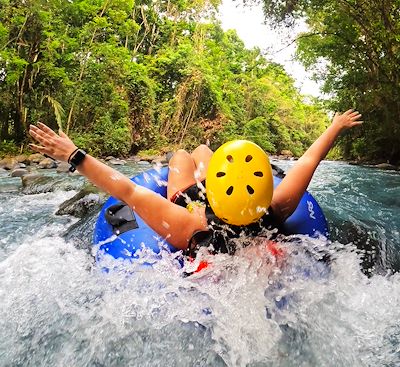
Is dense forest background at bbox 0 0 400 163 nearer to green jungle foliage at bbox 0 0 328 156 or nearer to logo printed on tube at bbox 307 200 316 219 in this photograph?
green jungle foliage at bbox 0 0 328 156

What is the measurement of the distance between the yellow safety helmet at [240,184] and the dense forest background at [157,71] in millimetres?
9588

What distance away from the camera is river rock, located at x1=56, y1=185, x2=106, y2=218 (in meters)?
4.80

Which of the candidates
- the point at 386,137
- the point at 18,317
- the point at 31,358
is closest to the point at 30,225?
the point at 18,317

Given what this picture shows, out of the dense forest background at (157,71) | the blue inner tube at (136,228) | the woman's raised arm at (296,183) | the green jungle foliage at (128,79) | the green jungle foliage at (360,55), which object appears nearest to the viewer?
the woman's raised arm at (296,183)

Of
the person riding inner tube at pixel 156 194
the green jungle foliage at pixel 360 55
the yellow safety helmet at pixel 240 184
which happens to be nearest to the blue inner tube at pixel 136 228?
the person riding inner tube at pixel 156 194

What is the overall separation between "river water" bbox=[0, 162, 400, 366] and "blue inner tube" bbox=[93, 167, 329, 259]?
107mm

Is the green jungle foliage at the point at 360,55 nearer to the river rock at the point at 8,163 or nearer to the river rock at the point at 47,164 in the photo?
the river rock at the point at 47,164

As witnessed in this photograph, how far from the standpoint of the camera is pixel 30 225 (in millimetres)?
4293

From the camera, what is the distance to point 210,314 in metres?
1.91

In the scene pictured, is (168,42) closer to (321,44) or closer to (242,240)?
(321,44)

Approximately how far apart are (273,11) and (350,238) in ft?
30.3

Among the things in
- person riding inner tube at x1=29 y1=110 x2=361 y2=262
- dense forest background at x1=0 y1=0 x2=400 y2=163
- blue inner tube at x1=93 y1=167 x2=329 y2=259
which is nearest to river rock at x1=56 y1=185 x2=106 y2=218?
blue inner tube at x1=93 y1=167 x2=329 y2=259

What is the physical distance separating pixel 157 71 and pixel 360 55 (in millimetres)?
10616

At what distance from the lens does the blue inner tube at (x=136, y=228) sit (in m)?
2.22
